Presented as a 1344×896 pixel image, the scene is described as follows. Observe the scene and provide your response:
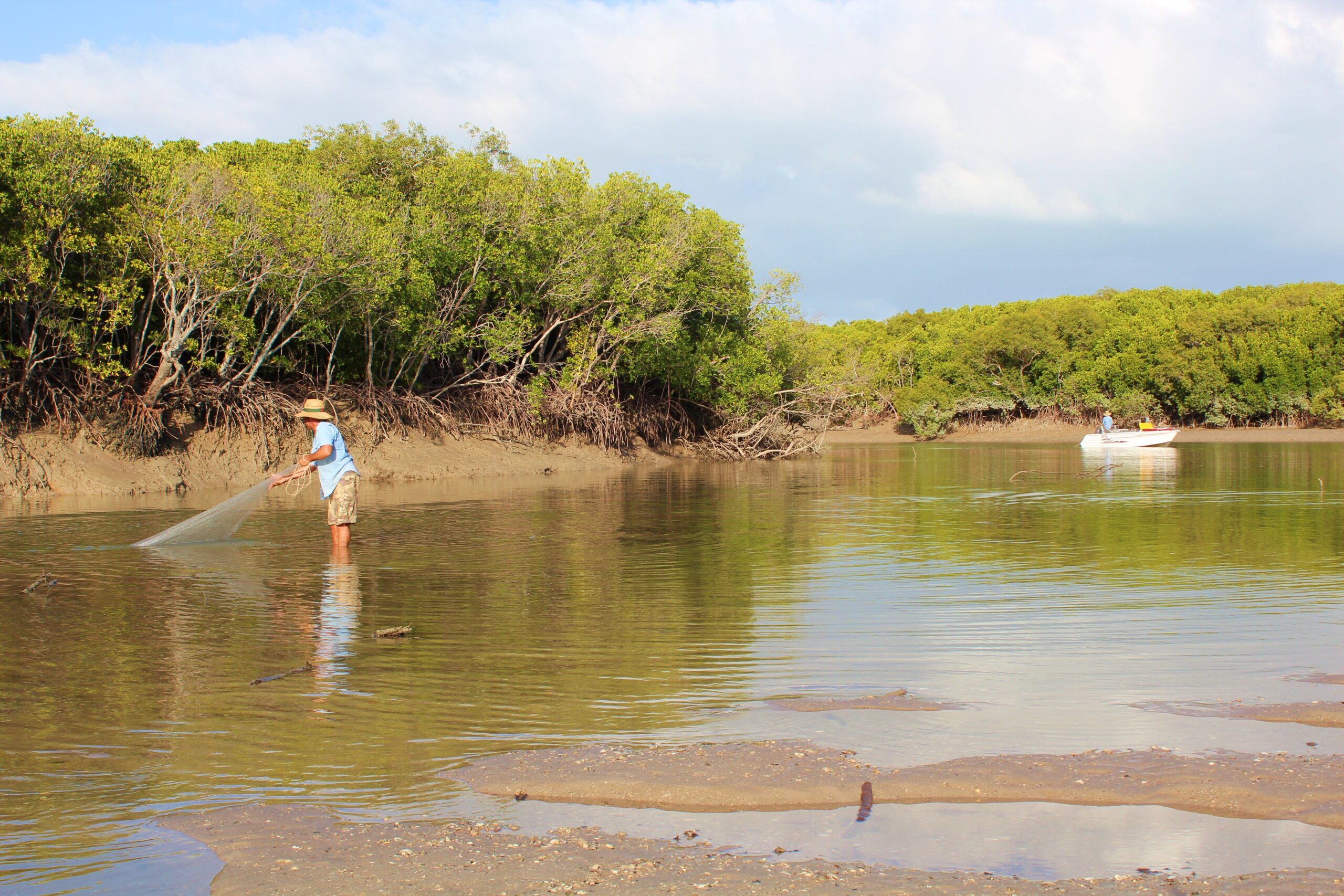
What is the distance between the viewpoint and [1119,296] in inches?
3009

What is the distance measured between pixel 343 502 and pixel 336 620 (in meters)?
4.02

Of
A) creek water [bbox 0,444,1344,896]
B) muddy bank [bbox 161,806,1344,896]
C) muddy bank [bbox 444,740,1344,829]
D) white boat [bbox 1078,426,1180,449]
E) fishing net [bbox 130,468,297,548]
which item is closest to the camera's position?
muddy bank [bbox 161,806,1344,896]

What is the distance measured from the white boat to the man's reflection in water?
40.5 meters

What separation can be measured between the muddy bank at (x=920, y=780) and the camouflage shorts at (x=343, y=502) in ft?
25.4

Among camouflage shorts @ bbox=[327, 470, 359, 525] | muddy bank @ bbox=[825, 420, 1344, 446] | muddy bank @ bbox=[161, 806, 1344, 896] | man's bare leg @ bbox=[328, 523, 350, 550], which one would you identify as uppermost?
muddy bank @ bbox=[825, 420, 1344, 446]

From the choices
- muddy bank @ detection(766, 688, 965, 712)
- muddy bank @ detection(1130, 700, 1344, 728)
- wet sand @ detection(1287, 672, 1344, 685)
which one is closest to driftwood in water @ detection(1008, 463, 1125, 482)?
wet sand @ detection(1287, 672, 1344, 685)

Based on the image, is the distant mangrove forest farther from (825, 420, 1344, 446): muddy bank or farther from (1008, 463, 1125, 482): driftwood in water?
(825, 420, 1344, 446): muddy bank

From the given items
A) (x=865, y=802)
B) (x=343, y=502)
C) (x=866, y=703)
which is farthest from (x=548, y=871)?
(x=343, y=502)

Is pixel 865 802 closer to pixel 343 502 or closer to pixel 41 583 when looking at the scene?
pixel 41 583

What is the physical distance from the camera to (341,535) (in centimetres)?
1225

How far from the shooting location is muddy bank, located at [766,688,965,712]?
5.82 meters

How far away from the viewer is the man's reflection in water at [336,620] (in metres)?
6.70

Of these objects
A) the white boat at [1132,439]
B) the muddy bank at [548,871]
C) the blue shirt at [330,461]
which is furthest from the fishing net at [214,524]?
the white boat at [1132,439]

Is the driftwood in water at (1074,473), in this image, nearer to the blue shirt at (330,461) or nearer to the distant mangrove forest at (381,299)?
the distant mangrove forest at (381,299)
